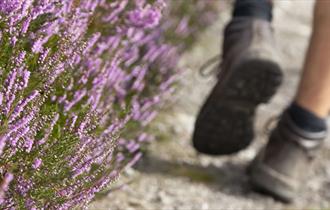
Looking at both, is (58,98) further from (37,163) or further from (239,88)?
(239,88)

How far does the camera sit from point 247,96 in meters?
3.55

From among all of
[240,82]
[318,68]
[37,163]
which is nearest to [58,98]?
[37,163]

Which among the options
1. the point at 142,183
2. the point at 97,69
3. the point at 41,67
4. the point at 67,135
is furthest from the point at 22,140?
the point at 142,183

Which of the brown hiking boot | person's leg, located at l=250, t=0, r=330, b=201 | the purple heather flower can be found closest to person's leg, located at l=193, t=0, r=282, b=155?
the brown hiking boot

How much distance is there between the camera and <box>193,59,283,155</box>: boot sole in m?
3.47

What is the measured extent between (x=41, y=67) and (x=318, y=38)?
1.63 meters

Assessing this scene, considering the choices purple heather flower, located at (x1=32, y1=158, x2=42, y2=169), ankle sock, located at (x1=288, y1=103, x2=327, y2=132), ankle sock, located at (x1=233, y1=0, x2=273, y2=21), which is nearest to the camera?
purple heather flower, located at (x1=32, y1=158, x2=42, y2=169)

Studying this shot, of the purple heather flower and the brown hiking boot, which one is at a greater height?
the purple heather flower

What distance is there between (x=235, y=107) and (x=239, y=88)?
0.14m

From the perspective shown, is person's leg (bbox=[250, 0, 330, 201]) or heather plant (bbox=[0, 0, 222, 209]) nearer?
heather plant (bbox=[0, 0, 222, 209])

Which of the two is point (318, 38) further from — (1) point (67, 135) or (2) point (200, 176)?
(1) point (67, 135)

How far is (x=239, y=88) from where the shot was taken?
352cm

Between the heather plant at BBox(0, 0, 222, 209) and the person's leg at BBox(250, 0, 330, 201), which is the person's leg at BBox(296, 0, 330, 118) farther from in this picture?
the heather plant at BBox(0, 0, 222, 209)

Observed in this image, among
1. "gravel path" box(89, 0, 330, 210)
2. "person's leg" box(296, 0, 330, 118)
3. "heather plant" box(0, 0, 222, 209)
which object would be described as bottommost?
"gravel path" box(89, 0, 330, 210)
